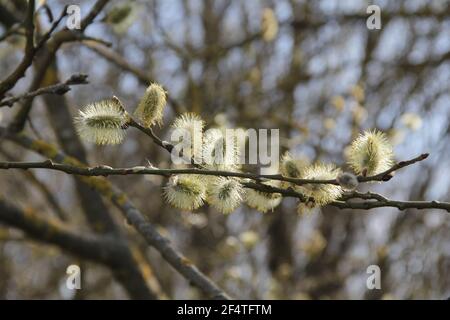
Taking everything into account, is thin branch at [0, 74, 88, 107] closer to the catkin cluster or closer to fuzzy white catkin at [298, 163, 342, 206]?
the catkin cluster

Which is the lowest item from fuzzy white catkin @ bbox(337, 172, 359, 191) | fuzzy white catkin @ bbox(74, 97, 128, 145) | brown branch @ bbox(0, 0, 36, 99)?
fuzzy white catkin @ bbox(337, 172, 359, 191)

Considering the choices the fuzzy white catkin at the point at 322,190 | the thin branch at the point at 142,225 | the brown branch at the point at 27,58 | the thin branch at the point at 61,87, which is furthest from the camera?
the thin branch at the point at 142,225

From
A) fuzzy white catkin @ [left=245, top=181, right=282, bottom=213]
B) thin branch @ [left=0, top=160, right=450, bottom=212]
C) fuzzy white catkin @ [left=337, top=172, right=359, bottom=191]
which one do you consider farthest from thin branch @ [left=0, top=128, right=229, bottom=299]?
fuzzy white catkin @ [left=337, top=172, right=359, bottom=191]

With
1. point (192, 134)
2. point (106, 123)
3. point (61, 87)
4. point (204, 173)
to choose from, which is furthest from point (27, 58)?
point (204, 173)

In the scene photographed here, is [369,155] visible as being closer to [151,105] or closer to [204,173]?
[204,173]

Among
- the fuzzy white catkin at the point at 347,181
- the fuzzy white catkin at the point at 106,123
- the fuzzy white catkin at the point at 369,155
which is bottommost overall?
the fuzzy white catkin at the point at 347,181

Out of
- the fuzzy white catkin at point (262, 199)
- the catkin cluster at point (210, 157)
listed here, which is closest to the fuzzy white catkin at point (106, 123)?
the catkin cluster at point (210, 157)

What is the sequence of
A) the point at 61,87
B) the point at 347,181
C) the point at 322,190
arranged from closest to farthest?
the point at 347,181, the point at 322,190, the point at 61,87

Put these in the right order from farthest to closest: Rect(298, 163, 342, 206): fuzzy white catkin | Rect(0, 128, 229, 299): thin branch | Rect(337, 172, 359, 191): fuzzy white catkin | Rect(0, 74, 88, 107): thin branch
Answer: Rect(0, 128, 229, 299): thin branch < Rect(0, 74, 88, 107): thin branch < Rect(298, 163, 342, 206): fuzzy white catkin < Rect(337, 172, 359, 191): fuzzy white catkin

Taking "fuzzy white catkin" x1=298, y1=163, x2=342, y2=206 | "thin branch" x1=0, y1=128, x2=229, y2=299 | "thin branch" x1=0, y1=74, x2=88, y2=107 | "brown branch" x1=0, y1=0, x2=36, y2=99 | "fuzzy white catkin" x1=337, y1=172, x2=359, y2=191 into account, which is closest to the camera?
"fuzzy white catkin" x1=337, y1=172, x2=359, y2=191

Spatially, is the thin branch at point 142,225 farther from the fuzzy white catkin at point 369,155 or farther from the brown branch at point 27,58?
the fuzzy white catkin at point 369,155

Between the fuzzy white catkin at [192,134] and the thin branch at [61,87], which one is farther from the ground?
the thin branch at [61,87]

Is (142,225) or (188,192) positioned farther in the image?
(142,225)
